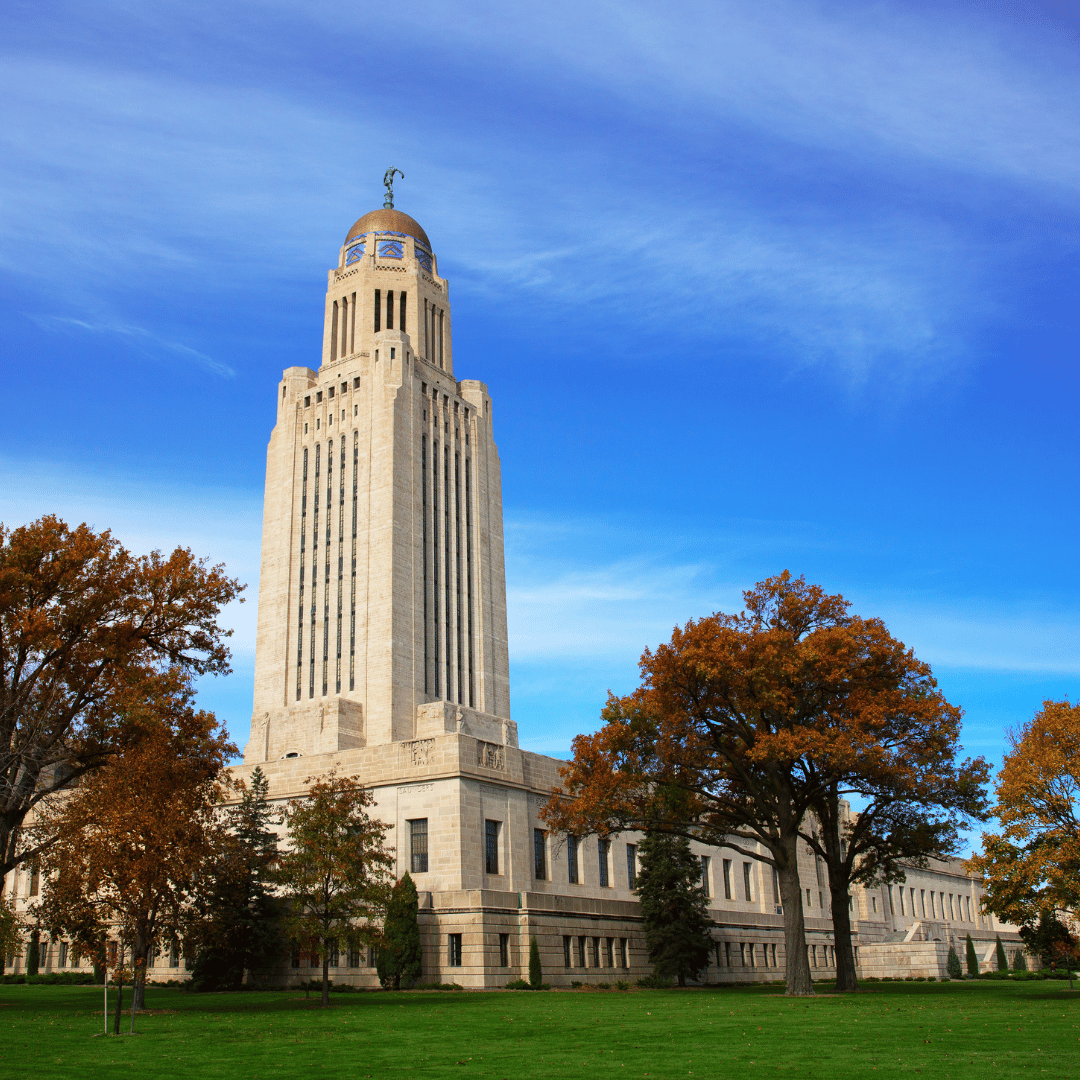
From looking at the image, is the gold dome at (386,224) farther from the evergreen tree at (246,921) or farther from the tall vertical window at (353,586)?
the evergreen tree at (246,921)

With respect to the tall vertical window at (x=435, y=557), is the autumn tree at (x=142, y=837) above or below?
below

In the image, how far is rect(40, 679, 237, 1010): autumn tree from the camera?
2472cm

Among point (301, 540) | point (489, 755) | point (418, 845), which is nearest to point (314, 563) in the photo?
point (301, 540)

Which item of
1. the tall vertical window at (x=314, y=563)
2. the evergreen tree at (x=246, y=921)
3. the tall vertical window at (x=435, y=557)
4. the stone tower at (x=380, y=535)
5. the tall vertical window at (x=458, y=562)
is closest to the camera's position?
the evergreen tree at (x=246, y=921)

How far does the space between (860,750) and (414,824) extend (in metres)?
22.7

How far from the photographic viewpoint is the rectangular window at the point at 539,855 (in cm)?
5166

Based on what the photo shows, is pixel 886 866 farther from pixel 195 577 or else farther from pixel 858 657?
pixel 195 577

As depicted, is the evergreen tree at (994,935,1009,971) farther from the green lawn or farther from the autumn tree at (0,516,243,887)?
the autumn tree at (0,516,243,887)

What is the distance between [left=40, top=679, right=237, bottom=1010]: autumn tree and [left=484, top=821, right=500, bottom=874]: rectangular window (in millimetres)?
20046

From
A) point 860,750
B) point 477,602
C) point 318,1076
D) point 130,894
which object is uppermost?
point 477,602

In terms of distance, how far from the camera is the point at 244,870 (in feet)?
103

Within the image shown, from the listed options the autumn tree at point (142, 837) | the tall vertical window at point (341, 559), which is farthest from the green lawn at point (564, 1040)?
the tall vertical window at point (341, 559)

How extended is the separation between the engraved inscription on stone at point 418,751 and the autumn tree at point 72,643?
19.3 metres

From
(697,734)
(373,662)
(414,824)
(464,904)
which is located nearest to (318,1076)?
(697,734)
